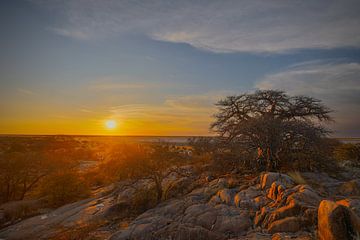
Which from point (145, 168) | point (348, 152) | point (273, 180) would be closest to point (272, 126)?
point (273, 180)

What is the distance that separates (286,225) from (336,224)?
1617mm

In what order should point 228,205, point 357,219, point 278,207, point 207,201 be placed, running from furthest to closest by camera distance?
point 207,201, point 228,205, point 278,207, point 357,219

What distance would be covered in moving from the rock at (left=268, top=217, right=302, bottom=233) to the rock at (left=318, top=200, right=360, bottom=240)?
0.87 metres

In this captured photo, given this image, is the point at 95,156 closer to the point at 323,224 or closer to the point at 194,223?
the point at 194,223

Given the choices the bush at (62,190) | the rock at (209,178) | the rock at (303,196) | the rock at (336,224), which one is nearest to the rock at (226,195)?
the rock at (303,196)

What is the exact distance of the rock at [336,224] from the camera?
501cm

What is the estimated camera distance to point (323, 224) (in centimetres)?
543

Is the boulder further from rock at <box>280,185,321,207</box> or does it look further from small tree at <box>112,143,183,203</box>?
small tree at <box>112,143,183,203</box>

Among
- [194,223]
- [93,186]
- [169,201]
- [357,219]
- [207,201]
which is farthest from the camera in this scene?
[93,186]

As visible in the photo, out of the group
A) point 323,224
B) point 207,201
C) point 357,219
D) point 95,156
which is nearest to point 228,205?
point 207,201

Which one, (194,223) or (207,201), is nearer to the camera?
(194,223)

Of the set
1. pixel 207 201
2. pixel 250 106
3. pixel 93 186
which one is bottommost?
pixel 93 186

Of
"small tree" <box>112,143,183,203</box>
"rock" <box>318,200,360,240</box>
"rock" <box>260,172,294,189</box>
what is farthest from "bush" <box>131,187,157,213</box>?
"rock" <box>318,200,360,240</box>

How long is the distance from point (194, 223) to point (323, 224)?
4.01 metres
